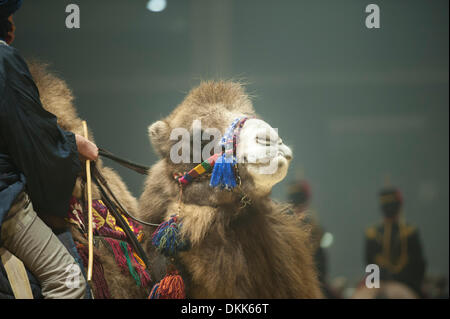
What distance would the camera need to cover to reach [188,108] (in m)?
1.52

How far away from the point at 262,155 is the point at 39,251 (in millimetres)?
674

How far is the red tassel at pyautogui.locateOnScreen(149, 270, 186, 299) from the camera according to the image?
1.34m

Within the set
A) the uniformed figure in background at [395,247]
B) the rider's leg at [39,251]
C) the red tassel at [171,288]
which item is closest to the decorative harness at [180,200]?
the red tassel at [171,288]

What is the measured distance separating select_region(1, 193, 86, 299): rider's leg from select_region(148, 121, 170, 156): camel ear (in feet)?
1.56

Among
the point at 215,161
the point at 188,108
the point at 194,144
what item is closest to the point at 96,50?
the point at 188,108

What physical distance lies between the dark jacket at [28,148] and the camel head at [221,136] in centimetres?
34

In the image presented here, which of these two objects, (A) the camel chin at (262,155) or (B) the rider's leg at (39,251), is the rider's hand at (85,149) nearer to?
(B) the rider's leg at (39,251)

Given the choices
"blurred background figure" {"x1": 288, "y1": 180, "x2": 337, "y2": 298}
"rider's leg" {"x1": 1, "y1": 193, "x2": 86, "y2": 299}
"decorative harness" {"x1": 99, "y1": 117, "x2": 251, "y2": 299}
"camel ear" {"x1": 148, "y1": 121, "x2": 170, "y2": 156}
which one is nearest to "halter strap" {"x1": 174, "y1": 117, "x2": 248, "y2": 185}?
"decorative harness" {"x1": 99, "y1": 117, "x2": 251, "y2": 299}

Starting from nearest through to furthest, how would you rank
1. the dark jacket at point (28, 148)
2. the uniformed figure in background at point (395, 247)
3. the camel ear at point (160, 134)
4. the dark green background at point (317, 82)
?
the dark jacket at point (28, 148) < the camel ear at point (160, 134) < the dark green background at point (317, 82) < the uniformed figure in background at point (395, 247)

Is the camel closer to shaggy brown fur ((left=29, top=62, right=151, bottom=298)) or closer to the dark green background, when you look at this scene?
shaggy brown fur ((left=29, top=62, right=151, bottom=298))

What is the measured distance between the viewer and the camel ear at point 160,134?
151 cm

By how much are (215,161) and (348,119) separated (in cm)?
105

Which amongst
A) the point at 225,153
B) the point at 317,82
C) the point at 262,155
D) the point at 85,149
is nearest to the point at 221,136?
the point at 225,153
